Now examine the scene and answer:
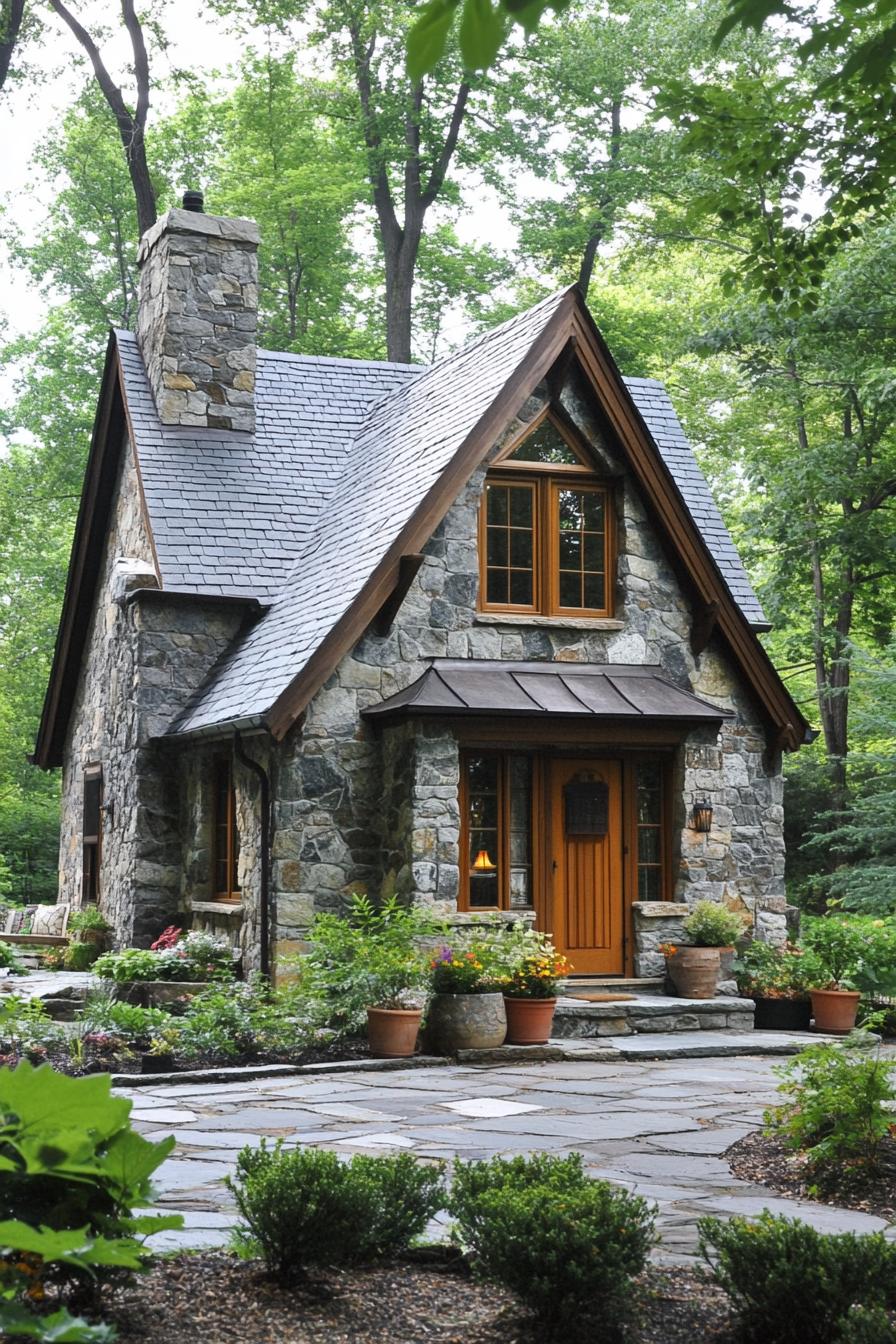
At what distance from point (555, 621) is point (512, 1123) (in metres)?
6.51

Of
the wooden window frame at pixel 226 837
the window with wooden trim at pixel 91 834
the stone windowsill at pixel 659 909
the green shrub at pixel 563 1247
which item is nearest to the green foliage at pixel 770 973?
the stone windowsill at pixel 659 909

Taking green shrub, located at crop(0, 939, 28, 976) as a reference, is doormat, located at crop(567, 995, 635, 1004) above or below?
below

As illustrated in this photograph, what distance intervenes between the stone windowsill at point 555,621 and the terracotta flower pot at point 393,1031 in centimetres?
406

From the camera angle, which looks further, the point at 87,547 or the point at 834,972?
the point at 87,547

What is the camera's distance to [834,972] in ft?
45.0

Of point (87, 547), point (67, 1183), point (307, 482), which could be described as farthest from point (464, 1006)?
point (87, 547)

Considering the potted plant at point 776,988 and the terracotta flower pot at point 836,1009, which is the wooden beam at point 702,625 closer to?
the potted plant at point 776,988

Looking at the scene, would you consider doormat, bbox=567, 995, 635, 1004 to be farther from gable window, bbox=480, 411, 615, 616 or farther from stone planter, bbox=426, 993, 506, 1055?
gable window, bbox=480, 411, 615, 616

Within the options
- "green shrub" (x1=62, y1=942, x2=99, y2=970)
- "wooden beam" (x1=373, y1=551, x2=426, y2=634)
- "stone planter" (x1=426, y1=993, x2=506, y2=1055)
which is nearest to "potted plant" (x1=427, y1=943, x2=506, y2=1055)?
"stone planter" (x1=426, y1=993, x2=506, y2=1055)

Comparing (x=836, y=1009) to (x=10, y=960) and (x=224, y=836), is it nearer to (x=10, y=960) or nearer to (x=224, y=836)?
(x=224, y=836)

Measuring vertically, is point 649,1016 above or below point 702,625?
below

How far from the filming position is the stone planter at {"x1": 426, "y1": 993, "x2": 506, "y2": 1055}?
38.0 feet

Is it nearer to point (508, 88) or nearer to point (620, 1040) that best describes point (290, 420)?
point (620, 1040)

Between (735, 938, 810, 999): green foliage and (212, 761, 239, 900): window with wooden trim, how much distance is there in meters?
4.82
